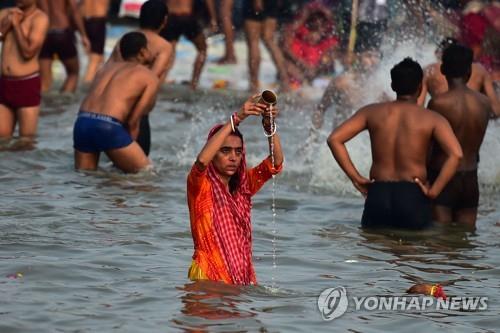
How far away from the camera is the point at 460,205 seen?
945 cm

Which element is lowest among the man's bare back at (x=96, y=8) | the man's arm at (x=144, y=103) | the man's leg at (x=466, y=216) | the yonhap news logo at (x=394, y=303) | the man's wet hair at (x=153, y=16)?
the yonhap news logo at (x=394, y=303)

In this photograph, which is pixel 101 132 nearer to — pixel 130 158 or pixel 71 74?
pixel 130 158

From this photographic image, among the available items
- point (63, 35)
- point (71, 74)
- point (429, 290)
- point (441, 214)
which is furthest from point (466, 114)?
point (71, 74)

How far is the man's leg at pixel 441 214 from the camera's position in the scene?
9398 mm

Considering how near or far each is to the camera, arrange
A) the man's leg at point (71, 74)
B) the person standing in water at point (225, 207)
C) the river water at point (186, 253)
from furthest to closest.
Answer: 1. the man's leg at point (71, 74)
2. the river water at point (186, 253)
3. the person standing in water at point (225, 207)

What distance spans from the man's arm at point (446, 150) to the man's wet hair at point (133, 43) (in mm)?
2937

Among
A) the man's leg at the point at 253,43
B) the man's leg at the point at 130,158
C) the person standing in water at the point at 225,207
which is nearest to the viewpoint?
the person standing in water at the point at 225,207

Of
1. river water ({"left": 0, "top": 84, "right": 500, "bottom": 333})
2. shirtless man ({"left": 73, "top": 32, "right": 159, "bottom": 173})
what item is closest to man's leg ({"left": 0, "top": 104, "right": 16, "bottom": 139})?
river water ({"left": 0, "top": 84, "right": 500, "bottom": 333})

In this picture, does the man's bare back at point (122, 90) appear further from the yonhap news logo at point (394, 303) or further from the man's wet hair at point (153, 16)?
the yonhap news logo at point (394, 303)

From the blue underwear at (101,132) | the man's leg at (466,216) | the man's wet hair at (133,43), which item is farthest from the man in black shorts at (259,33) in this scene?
the man's leg at (466,216)

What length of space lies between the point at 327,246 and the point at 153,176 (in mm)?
2570

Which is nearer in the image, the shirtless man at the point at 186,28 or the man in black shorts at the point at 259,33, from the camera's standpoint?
the shirtless man at the point at 186,28

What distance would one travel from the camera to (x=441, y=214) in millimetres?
9422

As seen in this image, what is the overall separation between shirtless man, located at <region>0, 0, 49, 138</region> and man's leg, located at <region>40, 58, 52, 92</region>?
3.88m
